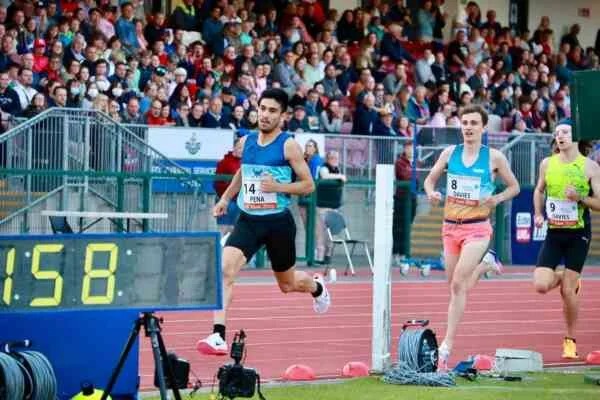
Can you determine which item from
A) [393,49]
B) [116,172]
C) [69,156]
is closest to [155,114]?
[116,172]

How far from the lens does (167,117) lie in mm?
23844

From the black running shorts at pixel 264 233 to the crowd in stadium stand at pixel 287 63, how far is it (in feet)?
26.1

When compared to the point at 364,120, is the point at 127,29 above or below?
above

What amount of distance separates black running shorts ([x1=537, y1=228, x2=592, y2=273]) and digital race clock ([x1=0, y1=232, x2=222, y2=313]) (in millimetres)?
5759

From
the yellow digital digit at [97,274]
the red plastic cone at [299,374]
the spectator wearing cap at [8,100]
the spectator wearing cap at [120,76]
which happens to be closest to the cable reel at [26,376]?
the yellow digital digit at [97,274]

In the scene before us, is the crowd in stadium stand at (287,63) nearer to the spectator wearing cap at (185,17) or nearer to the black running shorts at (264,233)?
the spectator wearing cap at (185,17)

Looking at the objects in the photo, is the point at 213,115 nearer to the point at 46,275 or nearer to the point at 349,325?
the point at 349,325

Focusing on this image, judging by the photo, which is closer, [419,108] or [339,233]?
[339,233]

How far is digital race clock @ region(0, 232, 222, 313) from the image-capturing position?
918 cm

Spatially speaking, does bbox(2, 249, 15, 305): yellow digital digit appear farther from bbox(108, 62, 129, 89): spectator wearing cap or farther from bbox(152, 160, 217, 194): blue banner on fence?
bbox(108, 62, 129, 89): spectator wearing cap

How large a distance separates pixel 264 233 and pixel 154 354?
4409 mm

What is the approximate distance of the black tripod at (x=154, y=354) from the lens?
862cm

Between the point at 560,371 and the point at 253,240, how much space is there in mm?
2728

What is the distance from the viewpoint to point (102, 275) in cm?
925
